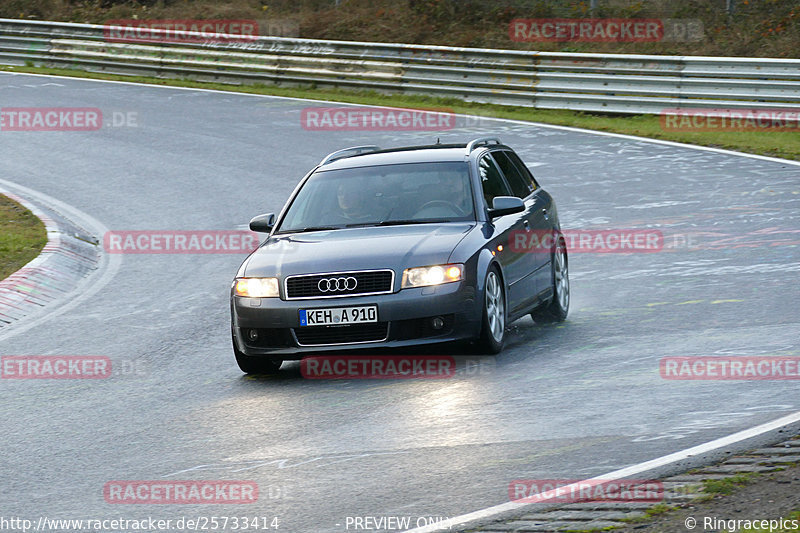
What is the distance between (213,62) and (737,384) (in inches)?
944

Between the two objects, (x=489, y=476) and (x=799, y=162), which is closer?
(x=489, y=476)

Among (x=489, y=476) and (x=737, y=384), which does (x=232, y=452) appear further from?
(x=737, y=384)

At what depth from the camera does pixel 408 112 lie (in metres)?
25.1

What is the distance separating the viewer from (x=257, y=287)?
941 cm

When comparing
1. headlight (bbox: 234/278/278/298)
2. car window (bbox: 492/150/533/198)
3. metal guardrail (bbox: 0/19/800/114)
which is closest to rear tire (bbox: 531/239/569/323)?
car window (bbox: 492/150/533/198)

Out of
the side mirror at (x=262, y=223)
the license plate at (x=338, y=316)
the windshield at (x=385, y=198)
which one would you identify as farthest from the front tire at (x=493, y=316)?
the side mirror at (x=262, y=223)

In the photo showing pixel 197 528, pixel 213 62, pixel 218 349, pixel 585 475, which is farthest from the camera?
pixel 213 62

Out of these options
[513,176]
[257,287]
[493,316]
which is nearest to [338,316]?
[257,287]

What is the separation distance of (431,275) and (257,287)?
4.18 ft

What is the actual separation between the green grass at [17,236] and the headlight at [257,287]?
189 inches

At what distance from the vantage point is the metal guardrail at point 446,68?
22.7 metres

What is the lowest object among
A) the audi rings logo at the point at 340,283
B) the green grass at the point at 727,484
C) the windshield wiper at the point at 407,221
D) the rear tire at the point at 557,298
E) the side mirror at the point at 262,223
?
the rear tire at the point at 557,298

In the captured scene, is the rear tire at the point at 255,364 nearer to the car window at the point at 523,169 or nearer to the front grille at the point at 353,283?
the front grille at the point at 353,283

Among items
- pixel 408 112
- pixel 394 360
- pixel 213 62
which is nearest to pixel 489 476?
pixel 394 360
